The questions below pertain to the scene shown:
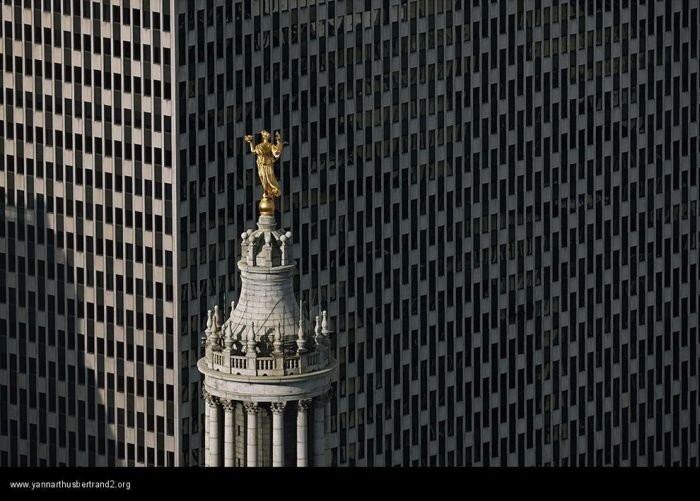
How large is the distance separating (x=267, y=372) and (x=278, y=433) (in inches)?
101

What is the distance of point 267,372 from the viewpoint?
385 feet

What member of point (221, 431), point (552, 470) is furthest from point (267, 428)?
point (552, 470)

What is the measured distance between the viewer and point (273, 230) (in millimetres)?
120125

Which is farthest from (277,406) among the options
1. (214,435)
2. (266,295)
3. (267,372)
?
(266,295)

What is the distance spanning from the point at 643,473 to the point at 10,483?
11.5 metres

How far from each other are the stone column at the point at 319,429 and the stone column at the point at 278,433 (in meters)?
1.73

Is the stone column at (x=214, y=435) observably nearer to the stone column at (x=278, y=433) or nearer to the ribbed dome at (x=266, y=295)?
the stone column at (x=278, y=433)

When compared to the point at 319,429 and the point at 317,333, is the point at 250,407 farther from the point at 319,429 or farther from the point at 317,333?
the point at 317,333

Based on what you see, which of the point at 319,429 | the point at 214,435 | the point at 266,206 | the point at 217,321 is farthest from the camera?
the point at 217,321

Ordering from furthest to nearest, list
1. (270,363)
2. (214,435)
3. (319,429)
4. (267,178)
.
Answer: (267,178) → (214,435) → (319,429) → (270,363)

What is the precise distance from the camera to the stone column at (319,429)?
11962cm

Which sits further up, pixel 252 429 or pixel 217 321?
pixel 217 321

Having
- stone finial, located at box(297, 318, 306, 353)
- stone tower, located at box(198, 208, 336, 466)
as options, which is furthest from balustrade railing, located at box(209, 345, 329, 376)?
stone finial, located at box(297, 318, 306, 353)

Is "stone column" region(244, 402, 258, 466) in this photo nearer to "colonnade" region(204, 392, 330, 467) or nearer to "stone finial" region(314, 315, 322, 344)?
"colonnade" region(204, 392, 330, 467)
